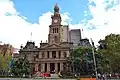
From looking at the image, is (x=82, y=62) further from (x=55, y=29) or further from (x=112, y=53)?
(x=55, y=29)

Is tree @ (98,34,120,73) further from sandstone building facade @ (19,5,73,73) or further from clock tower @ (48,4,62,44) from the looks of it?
clock tower @ (48,4,62,44)

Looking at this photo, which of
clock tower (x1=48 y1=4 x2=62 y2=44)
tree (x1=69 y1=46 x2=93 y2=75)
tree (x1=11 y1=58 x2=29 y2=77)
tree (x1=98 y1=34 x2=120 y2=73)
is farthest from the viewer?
clock tower (x1=48 y1=4 x2=62 y2=44)

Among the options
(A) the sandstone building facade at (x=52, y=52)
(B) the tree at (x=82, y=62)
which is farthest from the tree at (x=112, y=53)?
(A) the sandstone building facade at (x=52, y=52)

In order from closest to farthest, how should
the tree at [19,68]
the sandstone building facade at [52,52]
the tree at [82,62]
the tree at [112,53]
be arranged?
the tree at [112,53]
the tree at [19,68]
the tree at [82,62]
the sandstone building facade at [52,52]

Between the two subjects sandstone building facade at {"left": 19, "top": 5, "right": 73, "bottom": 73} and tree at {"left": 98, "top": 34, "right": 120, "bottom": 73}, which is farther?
sandstone building facade at {"left": 19, "top": 5, "right": 73, "bottom": 73}

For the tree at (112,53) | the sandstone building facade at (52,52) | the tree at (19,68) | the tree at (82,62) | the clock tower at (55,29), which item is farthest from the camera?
A: the clock tower at (55,29)

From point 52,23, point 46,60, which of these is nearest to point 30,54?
point 46,60

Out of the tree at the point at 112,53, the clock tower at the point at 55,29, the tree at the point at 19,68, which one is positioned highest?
the clock tower at the point at 55,29

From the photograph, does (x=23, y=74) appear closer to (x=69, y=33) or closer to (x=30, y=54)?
(x=30, y=54)

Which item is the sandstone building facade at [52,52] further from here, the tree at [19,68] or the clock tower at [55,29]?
the tree at [19,68]

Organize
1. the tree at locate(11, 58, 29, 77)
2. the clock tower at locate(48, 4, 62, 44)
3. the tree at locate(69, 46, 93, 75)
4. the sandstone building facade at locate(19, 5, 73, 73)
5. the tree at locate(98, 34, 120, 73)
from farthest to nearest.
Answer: the clock tower at locate(48, 4, 62, 44), the sandstone building facade at locate(19, 5, 73, 73), the tree at locate(69, 46, 93, 75), the tree at locate(11, 58, 29, 77), the tree at locate(98, 34, 120, 73)

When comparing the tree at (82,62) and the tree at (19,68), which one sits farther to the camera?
the tree at (82,62)

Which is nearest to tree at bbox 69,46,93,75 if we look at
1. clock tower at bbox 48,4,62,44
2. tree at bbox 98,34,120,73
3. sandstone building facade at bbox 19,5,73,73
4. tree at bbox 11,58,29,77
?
tree at bbox 98,34,120,73

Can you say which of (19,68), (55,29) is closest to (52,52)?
(55,29)
